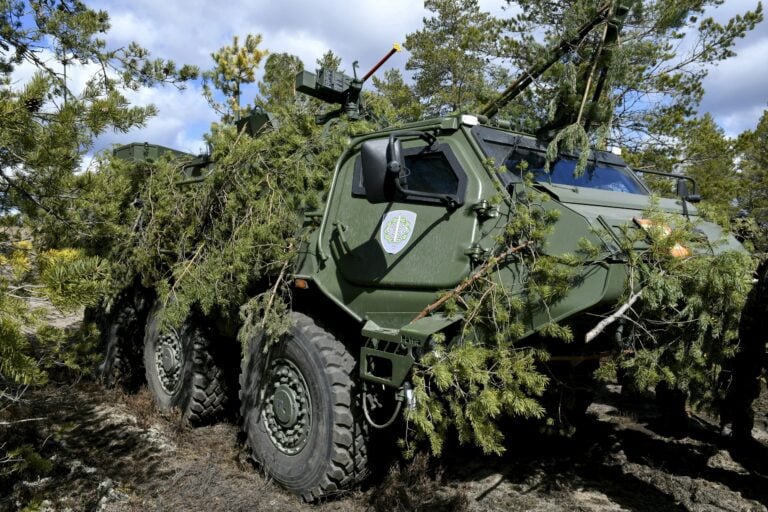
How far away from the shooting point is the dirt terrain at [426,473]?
3.96 m

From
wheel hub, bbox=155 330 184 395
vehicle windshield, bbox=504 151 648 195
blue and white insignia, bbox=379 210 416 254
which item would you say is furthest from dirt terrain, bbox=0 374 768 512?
vehicle windshield, bbox=504 151 648 195

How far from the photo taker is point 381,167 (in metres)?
3.42

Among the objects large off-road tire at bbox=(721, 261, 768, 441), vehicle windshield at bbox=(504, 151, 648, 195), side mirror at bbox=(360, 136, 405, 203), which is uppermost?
vehicle windshield at bbox=(504, 151, 648, 195)

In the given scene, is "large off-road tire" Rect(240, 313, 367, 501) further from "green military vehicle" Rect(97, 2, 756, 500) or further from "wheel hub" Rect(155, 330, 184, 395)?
"wheel hub" Rect(155, 330, 184, 395)

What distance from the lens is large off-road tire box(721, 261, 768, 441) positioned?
2963 millimetres

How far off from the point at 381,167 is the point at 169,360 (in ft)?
11.4

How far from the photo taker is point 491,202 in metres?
3.66

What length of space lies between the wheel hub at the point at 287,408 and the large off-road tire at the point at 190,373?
1.18m

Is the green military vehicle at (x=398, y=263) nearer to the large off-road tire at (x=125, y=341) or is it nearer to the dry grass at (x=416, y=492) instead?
the dry grass at (x=416, y=492)

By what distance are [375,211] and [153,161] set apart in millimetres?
3525

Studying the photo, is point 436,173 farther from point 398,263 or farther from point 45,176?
point 45,176

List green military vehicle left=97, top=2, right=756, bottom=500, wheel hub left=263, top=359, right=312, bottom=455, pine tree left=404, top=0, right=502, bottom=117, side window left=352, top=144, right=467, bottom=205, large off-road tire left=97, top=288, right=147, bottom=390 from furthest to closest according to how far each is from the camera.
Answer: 1. pine tree left=404, top=0, right=502, bottom=117
2. large off-road tire left=97, top=288, right=147, bottom=390
3. wheel hub left=263, top=359, right=312, bottom=455
4. side window left=352, top=144, right=467, bottom=205
5. green military vehicle left=97, top=2, right=756, bottom=500

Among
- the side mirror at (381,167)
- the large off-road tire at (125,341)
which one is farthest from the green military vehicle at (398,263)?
the large off-road tire at (125,341)

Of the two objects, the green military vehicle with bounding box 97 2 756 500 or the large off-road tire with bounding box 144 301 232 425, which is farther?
the large off-road tire with bounding box 144 301 232 425
